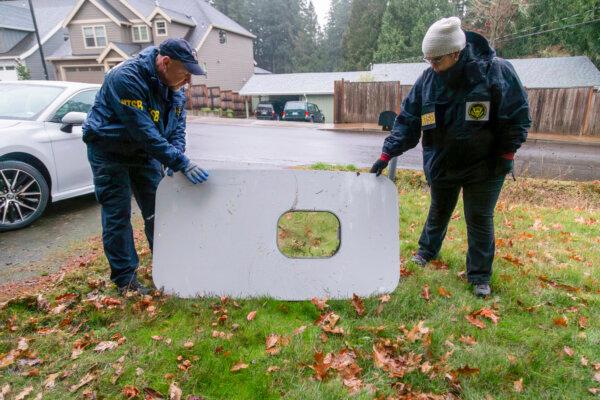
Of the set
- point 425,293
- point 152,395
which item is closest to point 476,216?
point 425,293

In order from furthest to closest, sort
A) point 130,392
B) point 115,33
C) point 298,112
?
point 115,33 < point 298,112 < point 130,392

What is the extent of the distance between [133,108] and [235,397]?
1.86 meters

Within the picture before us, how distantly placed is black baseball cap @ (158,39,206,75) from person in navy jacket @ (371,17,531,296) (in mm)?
1553

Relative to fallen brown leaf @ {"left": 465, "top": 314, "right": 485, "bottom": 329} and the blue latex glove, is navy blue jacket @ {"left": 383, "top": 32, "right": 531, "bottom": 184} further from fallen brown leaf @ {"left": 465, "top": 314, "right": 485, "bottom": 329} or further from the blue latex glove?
the blue latex glove

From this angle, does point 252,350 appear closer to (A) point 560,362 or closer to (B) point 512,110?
(A) point 560,362

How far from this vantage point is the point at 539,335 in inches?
104

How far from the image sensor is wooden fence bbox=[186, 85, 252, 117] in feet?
85.4

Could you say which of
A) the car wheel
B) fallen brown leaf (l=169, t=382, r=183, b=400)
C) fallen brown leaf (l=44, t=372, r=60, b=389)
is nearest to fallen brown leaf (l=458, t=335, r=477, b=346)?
fallen brown leaf (l=169, t=382, r=183, b=400)

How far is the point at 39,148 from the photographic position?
4473 millimetres

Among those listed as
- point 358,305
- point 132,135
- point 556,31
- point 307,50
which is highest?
point 307,50

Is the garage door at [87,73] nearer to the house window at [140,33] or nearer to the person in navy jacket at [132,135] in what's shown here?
the house window at [140,33]

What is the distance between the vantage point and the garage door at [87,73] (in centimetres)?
2831

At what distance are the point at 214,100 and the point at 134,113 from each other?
85.8 ft

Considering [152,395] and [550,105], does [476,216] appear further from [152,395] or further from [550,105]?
[550,105]
